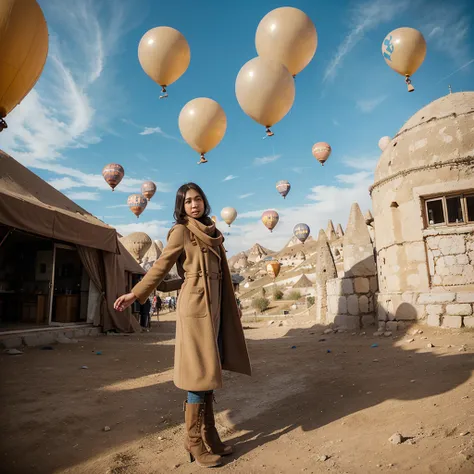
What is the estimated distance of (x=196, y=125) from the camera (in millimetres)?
7742

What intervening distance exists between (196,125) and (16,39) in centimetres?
403

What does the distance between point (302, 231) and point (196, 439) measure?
36.2m

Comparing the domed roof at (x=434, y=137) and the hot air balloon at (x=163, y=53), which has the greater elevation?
the hot air balloon at (x=163, y=53)

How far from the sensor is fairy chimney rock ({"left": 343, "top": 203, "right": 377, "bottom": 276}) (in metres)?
10.7

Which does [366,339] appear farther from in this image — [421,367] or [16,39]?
[16,39]

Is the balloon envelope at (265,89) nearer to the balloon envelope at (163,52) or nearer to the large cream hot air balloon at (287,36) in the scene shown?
the large cream hot air balloon at (287,36)

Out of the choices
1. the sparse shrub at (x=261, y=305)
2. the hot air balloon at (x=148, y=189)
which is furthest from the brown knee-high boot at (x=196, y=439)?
the sparse shrub at (x=261, y=305)

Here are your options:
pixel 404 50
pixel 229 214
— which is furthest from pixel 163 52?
pixel 229 214

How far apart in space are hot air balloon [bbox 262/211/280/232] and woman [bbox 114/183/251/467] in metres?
26.9

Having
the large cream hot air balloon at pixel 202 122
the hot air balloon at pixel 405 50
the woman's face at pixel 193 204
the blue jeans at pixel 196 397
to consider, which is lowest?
the blue jeans at pixel 196 397

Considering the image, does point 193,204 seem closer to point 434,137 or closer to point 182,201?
point 182,201

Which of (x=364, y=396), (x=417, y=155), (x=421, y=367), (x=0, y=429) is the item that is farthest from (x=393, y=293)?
(x=0, y=429)

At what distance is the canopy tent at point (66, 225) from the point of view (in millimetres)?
8180

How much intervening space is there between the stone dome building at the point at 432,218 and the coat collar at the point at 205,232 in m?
6.77
